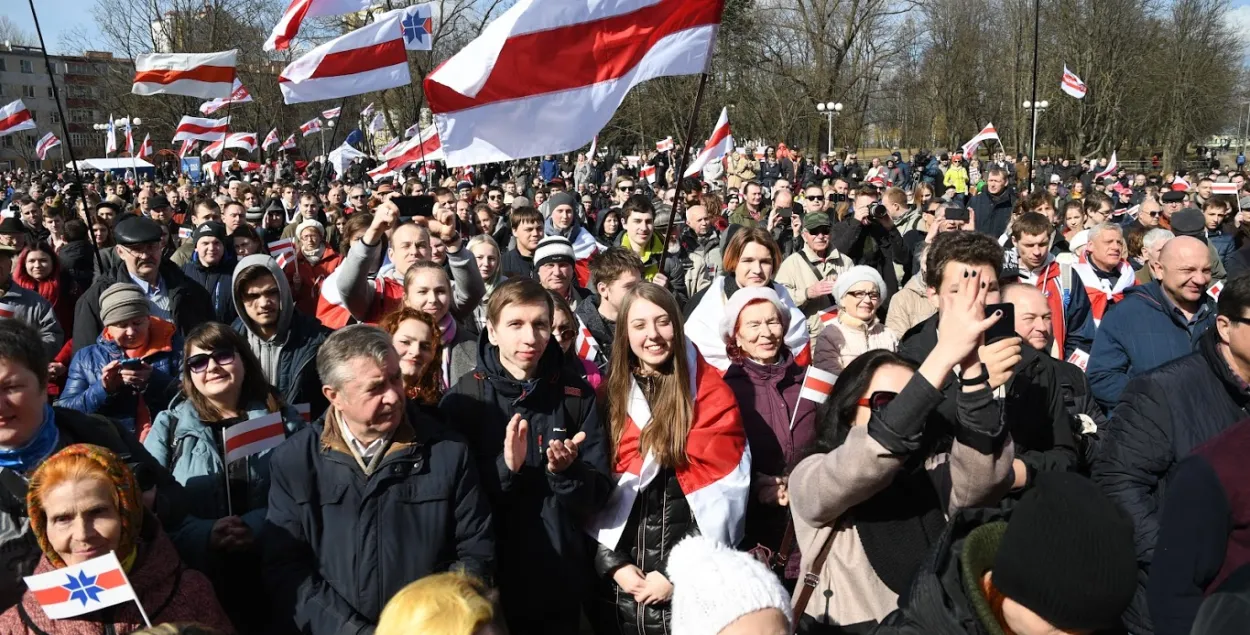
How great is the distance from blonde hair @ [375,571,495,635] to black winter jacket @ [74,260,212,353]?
12.2 ft

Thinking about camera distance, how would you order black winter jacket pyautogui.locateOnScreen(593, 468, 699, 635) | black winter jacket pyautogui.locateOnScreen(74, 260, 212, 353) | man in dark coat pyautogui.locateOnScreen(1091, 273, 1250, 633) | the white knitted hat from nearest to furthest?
1. the white knitted hat
2. man in dark coat pyautogui.locateOnScreen(1091, 273, 1250, 633)
3. black winter jacket pyautogui.locateOnScreen(593, 468, 699, 635)
4. black winter jacket pyautogui.locateOnScreen(74, 260, 212, 353)

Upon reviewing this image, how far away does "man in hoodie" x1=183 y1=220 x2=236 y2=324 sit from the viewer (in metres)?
6.53

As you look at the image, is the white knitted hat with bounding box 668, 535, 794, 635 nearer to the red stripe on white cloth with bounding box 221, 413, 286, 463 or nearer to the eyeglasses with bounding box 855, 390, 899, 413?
the eyeglasses with bounding box 855, 390, 899, 413

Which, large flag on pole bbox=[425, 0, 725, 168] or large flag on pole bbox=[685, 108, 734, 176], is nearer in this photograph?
large flag on pole bbox=[425, 0, 725, 168]

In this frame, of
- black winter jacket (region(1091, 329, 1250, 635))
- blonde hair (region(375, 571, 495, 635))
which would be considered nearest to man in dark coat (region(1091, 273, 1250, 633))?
black winter jacket (region(1091, 329, 1250, 635))

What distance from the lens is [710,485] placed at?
3383 mm

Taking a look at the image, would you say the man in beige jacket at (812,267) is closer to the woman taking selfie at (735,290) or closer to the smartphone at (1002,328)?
the woman taking selfie at (735,290)

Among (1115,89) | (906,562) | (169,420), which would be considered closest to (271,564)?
(169,420)

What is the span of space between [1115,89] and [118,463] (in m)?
53.0

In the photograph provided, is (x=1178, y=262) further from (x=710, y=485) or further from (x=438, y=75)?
(x=438, y=75)

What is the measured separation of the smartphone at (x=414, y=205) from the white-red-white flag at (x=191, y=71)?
7.17 m

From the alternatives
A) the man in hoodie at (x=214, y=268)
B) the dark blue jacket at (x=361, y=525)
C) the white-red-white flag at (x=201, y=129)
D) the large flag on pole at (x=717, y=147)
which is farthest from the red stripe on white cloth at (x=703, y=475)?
the white-red-white flag at (x=201, y=129)

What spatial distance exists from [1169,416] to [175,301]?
5.40 m

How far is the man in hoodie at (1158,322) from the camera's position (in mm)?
4535
